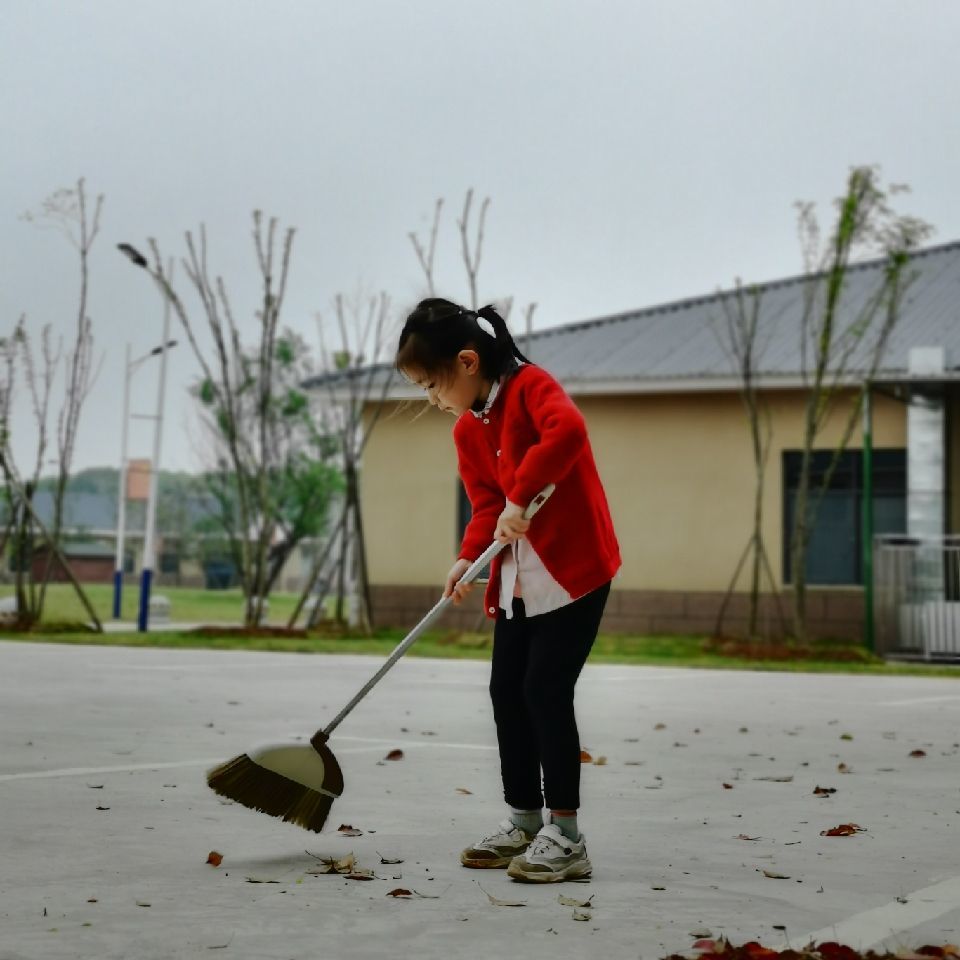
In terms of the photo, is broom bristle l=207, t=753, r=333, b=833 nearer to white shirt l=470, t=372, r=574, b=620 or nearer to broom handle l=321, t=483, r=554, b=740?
broom handle l=321, t=483, r=554, b=740

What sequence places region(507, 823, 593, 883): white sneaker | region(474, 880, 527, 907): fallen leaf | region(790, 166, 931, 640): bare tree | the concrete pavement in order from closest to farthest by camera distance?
the concrete pavement → region(474, 880, 527, 907): fallen leaf → region(507, 823, 593, 883): white sneaker → region(790, 166, 931, 640): bare tree

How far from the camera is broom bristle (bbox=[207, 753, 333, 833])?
4.34 m

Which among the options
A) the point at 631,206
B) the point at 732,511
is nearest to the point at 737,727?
the point at 631,206

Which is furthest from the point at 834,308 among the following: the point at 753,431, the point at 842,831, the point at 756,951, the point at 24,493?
the point at 756,951

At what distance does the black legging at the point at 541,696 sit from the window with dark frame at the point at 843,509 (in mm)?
15434

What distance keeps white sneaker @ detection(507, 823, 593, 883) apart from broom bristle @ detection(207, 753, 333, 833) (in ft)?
2.06

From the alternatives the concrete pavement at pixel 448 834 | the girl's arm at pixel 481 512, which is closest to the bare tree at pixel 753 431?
the concrete pavement at pixel 448 834

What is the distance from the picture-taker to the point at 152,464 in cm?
2484

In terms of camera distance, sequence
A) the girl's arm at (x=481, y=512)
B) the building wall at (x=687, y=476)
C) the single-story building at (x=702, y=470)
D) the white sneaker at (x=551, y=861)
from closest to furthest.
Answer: the white sneaker at (x=551, y=861)
the girl's arm at (x=481, y=512)
the single-story building at (x=702, y=470)
the building wall at (x=687, y=476)

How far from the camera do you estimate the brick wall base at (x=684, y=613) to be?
755 inches

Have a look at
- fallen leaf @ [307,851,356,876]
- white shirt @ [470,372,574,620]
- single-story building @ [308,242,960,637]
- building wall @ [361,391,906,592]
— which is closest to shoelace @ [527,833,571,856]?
fallen leaf @ [307,851,356,876]

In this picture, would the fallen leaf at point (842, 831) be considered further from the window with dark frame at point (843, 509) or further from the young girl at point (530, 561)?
the window with dark frame at point (843, 509)

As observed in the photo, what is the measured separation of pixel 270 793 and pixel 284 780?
2.1 inches

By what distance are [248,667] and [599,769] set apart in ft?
23.0
